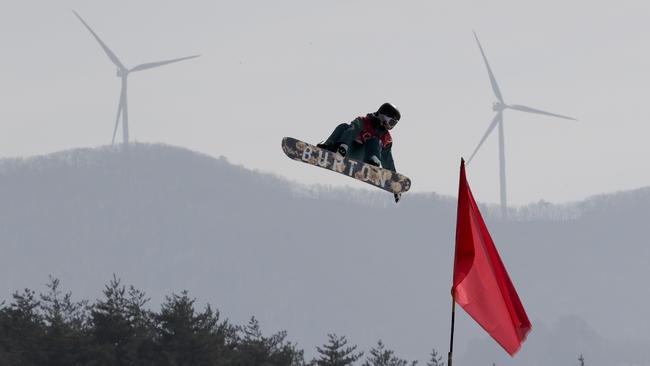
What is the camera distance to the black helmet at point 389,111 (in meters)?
17.2

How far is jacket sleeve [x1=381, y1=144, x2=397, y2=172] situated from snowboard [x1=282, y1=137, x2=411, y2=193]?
11 cm

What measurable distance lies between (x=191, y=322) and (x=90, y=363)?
4.96 metres

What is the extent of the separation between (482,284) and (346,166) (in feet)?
7.02

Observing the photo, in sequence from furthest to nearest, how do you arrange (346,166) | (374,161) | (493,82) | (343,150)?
(493,82) < (374,161) < (343,150) < (346,166)

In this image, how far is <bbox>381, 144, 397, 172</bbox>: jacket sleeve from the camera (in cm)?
1800

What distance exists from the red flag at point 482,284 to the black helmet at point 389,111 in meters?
1.36

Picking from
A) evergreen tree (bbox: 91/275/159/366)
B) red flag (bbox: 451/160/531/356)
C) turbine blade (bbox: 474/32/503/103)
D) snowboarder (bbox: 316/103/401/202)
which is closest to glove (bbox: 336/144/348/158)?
snowboarder (bbox: 316/103/401/202)

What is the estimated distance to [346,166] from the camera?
1741 cm

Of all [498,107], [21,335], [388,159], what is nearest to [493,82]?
[498,107]

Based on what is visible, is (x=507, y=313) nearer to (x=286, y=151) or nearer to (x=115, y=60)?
(x=286, y=151)

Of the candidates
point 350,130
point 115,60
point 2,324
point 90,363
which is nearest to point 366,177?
point 350,130

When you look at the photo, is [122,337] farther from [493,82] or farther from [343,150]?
[493,82]

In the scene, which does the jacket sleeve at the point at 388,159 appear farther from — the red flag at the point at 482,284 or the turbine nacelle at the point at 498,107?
the turbine nacelle at the point at 498,107

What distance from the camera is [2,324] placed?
6203 cm
